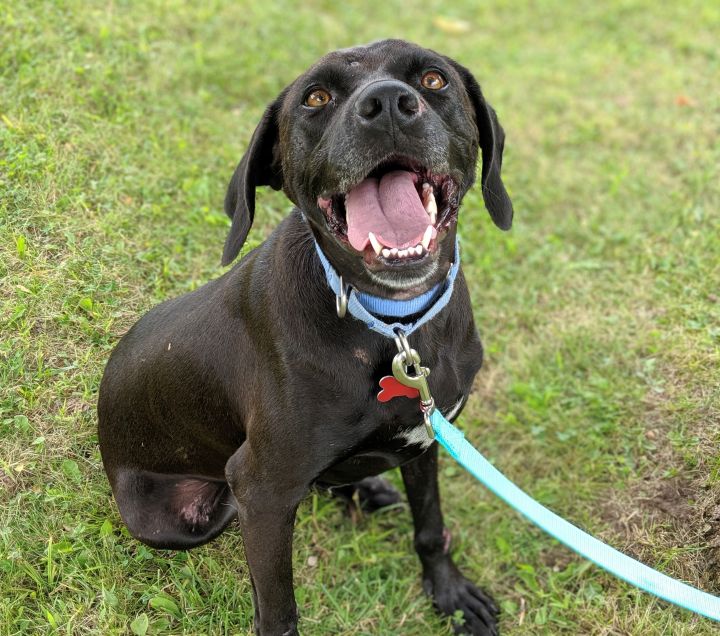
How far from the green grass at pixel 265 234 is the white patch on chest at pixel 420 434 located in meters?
1.04

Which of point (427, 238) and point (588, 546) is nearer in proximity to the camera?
point (427, 238)

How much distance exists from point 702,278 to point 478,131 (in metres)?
2.29

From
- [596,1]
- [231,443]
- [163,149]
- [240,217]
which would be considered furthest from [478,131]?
[596,1]

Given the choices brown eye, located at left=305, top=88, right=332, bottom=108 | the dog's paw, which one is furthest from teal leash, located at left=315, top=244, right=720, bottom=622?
the dog's paw

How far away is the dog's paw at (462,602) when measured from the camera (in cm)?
369

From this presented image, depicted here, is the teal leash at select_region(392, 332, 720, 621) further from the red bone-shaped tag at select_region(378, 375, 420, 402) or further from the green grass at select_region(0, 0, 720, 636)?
the green grass at select_region(0, 0, 720, 636)

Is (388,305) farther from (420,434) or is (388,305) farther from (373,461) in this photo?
(373,461)

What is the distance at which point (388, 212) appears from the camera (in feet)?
9.12

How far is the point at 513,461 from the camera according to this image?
4418 mm

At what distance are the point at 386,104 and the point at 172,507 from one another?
2051 mm

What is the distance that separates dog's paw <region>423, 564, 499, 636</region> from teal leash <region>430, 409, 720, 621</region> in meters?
1.02

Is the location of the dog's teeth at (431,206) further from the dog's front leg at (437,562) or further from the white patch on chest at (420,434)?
the dog's front leg at (437,562)

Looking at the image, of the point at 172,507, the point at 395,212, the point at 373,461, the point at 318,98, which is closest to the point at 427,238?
the point at 395,212

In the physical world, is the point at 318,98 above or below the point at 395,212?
above
